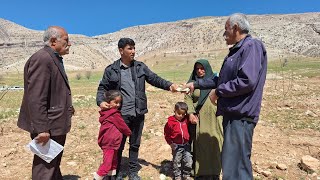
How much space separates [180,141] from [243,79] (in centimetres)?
177

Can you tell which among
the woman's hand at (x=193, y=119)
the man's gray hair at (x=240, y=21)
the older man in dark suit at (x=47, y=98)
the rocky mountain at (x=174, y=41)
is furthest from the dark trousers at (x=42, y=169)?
the rocky mountain at (x=174, y=41)

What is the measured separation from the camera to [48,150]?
3.51 meters

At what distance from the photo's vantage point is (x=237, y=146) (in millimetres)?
3252

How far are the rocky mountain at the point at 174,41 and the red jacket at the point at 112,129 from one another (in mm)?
44941

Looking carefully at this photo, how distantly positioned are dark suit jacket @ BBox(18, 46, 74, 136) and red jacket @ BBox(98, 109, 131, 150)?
2.09 feet

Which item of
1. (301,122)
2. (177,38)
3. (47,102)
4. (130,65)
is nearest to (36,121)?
(47,102)

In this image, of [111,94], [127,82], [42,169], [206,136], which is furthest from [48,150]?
[206,136]

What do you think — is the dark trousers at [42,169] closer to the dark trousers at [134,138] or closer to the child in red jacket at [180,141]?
the dark trousers at [134,138]

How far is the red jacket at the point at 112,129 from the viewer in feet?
13.9

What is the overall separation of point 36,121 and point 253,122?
2.17 metres

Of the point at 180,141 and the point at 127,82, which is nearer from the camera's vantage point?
the point at 127,82

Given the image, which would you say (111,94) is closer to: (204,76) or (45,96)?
(45,96)

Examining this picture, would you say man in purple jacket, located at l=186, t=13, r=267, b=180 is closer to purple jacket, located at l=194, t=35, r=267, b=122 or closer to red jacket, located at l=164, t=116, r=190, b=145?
purple jacket, located at l=194, t=35, r=267, b=122

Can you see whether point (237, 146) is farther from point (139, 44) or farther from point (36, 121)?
point (139, 44)
